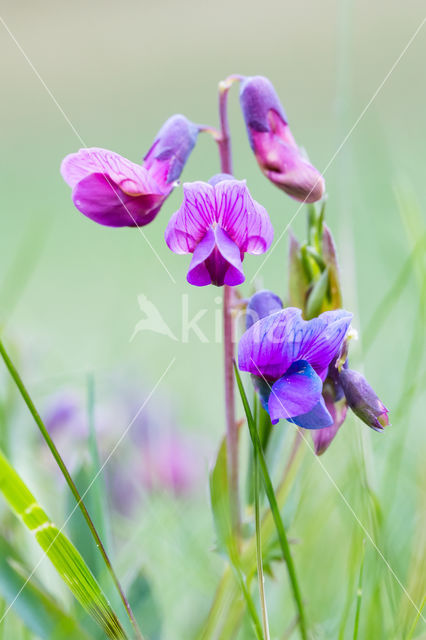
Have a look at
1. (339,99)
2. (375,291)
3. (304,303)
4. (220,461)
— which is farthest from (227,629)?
(375,291)

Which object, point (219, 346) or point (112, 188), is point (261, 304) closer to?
point (112, 188)

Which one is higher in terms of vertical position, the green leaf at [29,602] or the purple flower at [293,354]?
the purple flower at [293,354]

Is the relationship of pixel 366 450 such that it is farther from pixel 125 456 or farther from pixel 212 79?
pixel 212 79

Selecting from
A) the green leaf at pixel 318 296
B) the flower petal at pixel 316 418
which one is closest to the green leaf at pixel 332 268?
the green leaf at pixel 318 296

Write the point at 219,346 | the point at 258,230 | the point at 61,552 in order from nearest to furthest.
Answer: the point at 61,552 < the point at 258,230 < the point at 219,346

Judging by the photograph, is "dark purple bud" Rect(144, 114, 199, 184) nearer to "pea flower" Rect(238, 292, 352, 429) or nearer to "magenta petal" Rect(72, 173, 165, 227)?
"magenta petal" Rect(72, 173, 165, 227)

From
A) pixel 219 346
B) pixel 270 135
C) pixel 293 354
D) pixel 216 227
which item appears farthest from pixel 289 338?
pixel 219 346

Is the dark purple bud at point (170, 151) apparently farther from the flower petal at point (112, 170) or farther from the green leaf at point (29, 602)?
the green leaf at point (29, 602)
